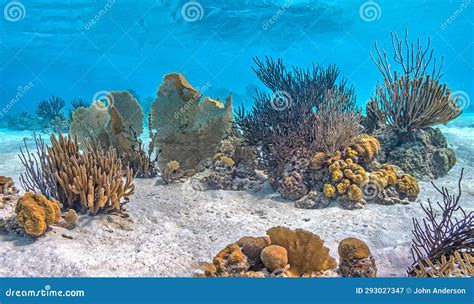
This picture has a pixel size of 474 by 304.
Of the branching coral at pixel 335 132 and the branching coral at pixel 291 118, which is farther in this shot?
the branching coral at pixel 291 118

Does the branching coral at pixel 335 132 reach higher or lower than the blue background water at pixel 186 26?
lower

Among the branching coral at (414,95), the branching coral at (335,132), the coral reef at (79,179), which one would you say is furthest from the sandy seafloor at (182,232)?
the branching coral at (414,95)

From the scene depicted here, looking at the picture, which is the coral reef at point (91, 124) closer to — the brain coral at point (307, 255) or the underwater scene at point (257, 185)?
the underwater scene at point (257, 185)

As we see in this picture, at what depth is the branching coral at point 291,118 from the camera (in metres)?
6.62

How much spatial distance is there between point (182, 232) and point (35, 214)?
6.26 feet

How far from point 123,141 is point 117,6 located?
113 ft

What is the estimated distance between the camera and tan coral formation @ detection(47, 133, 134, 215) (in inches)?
179

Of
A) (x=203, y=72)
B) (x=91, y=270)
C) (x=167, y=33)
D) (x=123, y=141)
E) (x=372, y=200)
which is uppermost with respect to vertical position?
(x=203, y=72)

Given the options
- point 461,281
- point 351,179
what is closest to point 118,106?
point 351,179

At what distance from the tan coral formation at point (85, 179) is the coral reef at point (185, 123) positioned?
2.36 m

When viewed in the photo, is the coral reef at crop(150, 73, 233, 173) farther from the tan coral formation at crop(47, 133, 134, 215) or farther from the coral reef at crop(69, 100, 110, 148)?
the tan coral formation at crop(47, 133, 134, 215)

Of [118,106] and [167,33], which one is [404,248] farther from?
[167,33]

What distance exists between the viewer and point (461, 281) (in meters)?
2.84

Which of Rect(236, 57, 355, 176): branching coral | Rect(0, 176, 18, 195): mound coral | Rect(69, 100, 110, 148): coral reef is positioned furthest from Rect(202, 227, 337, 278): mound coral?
Rect(69, 100, 110, 148): coral reef
